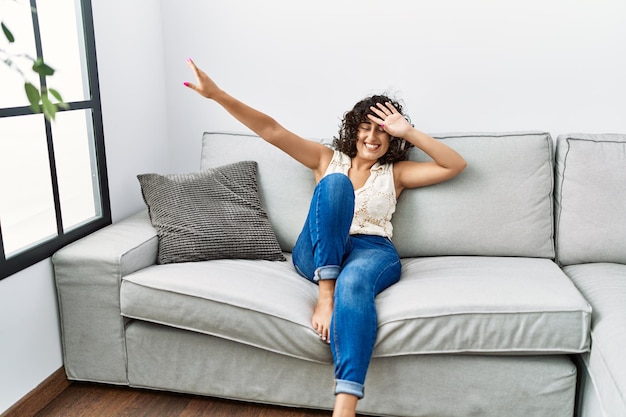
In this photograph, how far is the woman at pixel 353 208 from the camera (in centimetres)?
172

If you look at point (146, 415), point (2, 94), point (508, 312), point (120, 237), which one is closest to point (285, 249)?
point (120, 237)

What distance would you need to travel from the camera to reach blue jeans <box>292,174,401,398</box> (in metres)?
1.69

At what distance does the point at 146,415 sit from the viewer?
1.98m

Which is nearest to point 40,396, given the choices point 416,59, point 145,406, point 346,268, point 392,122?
point 145,406

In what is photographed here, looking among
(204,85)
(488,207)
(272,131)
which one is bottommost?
(488,207)

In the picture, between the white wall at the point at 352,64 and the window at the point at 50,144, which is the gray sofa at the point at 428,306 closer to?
the window at the point at 50,144

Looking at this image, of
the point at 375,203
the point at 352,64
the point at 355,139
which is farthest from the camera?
the point at 352,64

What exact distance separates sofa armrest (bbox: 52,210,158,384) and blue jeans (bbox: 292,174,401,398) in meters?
0.62

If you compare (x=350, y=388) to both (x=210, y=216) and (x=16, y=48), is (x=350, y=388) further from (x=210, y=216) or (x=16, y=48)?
(x=16, y=48)

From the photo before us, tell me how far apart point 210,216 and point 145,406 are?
725 mm

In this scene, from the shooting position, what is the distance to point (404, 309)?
1.80 metres

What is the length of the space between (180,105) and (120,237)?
0.98 m

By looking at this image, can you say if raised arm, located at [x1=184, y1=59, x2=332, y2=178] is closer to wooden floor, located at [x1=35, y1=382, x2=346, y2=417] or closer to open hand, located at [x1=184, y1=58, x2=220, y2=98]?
open hand, located at [x1=184, y1=58, x2=220, y2=98]

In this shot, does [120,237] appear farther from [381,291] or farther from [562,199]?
[562,199]
